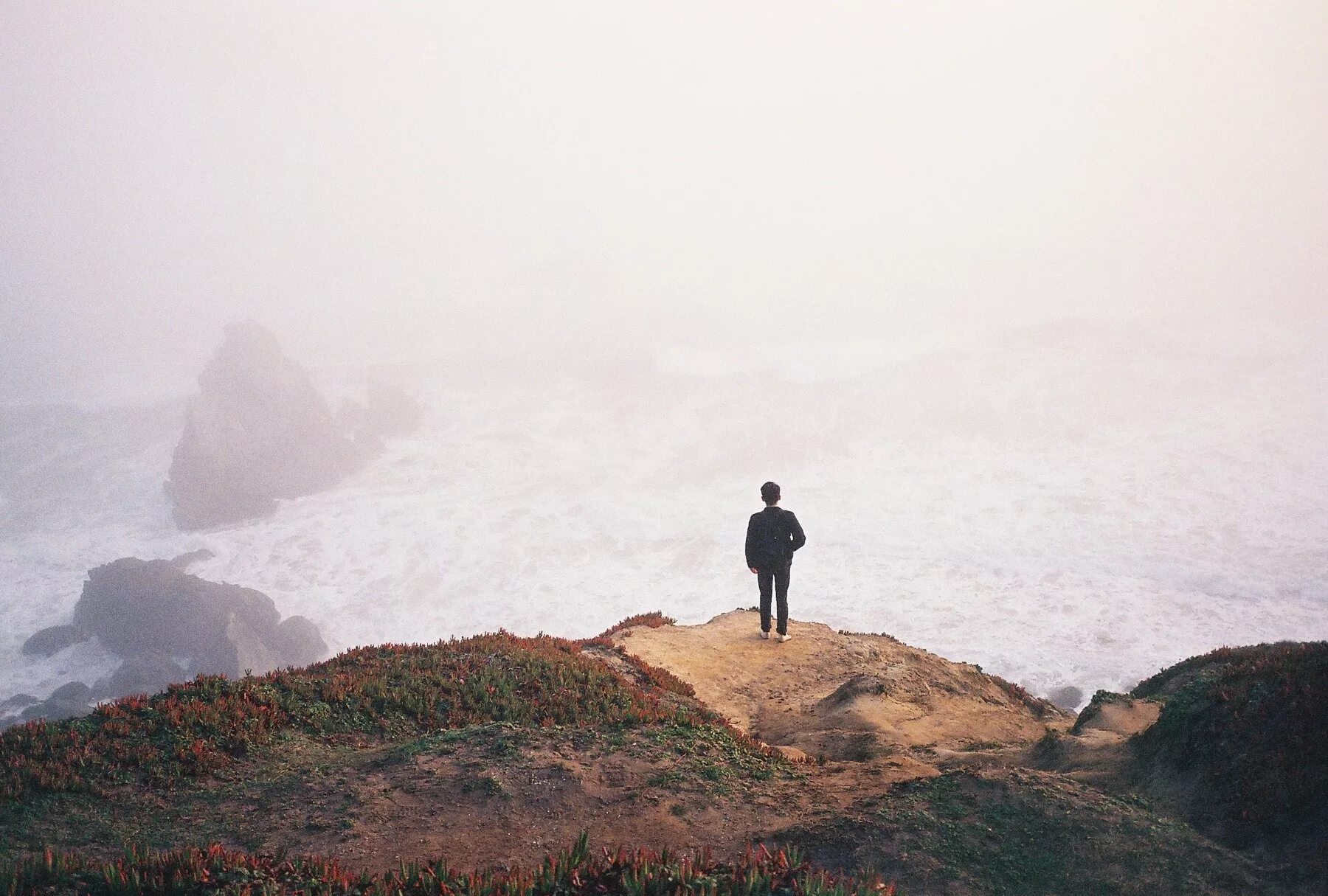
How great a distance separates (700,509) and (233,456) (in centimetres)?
3877

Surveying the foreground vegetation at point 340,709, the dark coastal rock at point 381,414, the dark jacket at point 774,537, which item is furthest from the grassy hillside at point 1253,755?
the dark coastal rock at point 381,414

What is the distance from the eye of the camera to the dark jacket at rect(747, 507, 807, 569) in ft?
47.4

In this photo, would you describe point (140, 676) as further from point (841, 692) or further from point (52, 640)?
point (841, 692)

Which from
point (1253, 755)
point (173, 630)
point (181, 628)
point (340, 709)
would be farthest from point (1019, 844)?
point (173, 630)

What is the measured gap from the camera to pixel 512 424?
71562 mm

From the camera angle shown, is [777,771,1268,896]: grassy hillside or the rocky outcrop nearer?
[777,771,1268,896]: grassy hillside

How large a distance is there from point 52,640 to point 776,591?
145 feet

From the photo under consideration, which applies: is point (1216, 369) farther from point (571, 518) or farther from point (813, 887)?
point (813, 887)

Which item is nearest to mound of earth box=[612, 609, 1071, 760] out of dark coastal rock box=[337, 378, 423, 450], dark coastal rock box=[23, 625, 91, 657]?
dark coastal rock box=[23, 625, 91, 657]

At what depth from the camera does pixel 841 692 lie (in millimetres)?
12469

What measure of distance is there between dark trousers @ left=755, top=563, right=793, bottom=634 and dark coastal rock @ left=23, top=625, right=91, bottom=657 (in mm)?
42530

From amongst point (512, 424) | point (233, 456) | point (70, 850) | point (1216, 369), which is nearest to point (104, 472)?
point (233, 456)

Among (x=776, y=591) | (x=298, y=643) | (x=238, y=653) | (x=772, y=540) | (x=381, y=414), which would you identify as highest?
(x=772, y=540)

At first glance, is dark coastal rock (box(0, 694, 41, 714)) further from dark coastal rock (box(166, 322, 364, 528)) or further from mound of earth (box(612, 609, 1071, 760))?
mound of earth (box(612, 609, 1071, 760))
